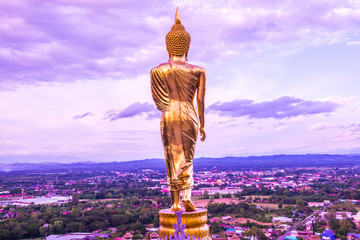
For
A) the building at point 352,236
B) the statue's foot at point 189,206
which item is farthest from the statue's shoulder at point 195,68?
the building at point 352,236

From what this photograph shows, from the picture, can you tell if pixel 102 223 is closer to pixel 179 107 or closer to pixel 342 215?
pixel 342 215

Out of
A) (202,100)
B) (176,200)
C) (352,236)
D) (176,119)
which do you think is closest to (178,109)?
(176,119)

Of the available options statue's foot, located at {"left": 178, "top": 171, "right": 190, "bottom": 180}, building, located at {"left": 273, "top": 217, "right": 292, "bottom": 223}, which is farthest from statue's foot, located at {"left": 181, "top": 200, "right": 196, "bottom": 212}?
building, located at {"left": 273, "top": 217, "right": 292, "bottom": 223}

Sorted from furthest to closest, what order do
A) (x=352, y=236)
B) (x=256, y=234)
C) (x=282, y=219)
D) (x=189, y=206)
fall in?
(x=282, y=219)
(x=352, y=236)
(x=256, y=234)
(x=189, y=206)

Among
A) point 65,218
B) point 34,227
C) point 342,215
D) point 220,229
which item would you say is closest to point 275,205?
point 342,215

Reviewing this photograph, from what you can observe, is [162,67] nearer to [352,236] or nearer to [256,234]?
[256,234]

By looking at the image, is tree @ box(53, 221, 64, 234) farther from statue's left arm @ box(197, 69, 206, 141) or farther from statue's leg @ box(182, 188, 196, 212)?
statue's left arm @ box(197, 69, 206, 141)

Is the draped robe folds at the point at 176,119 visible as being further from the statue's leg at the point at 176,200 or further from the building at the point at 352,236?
the building at the point at 352,236

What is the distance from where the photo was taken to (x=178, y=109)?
845 centimetres

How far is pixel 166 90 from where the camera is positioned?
8492mm

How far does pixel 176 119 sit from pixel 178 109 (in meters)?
0.21

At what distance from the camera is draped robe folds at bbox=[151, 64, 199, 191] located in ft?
27.7

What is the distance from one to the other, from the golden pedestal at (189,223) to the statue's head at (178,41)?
3215 mm

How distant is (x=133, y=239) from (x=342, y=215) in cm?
1922
